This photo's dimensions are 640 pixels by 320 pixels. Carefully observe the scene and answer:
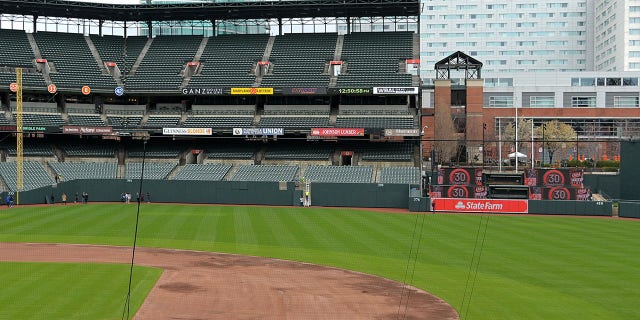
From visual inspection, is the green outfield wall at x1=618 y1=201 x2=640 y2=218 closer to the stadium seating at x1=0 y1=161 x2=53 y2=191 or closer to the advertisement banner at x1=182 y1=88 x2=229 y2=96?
the advertisement banner at x1=182 y1=88 x2=229 y2=96

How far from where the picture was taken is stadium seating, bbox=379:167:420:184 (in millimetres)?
56781

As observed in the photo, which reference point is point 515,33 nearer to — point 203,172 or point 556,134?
point 556,134

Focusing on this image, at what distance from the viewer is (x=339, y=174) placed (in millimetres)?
58906

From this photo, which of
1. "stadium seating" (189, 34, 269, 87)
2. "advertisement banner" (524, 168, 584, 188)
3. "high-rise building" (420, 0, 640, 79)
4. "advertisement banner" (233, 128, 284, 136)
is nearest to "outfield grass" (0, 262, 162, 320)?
A: "advertisement banner" (524, 168, 584, 188)

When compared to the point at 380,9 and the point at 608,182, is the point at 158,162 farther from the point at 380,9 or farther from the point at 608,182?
the point at 608,182

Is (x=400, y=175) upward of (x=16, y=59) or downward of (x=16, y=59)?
downward

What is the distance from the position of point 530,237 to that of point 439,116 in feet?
144

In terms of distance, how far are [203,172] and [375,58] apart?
2434 cm

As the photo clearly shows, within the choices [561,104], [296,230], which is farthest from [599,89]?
[296,230]

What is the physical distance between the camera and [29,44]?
7100cm

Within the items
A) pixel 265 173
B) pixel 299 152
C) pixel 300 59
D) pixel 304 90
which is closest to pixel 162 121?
pixel 265 173

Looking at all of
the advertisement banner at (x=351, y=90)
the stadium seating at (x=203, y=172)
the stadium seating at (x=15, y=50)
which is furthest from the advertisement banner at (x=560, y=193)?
the stadium seating at (x=15, y=50)

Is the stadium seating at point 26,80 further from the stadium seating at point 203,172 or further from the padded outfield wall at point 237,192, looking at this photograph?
the stadium seating at point 203,172

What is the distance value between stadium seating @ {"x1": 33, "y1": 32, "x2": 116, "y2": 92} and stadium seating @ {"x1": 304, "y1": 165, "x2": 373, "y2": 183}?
2542cm
